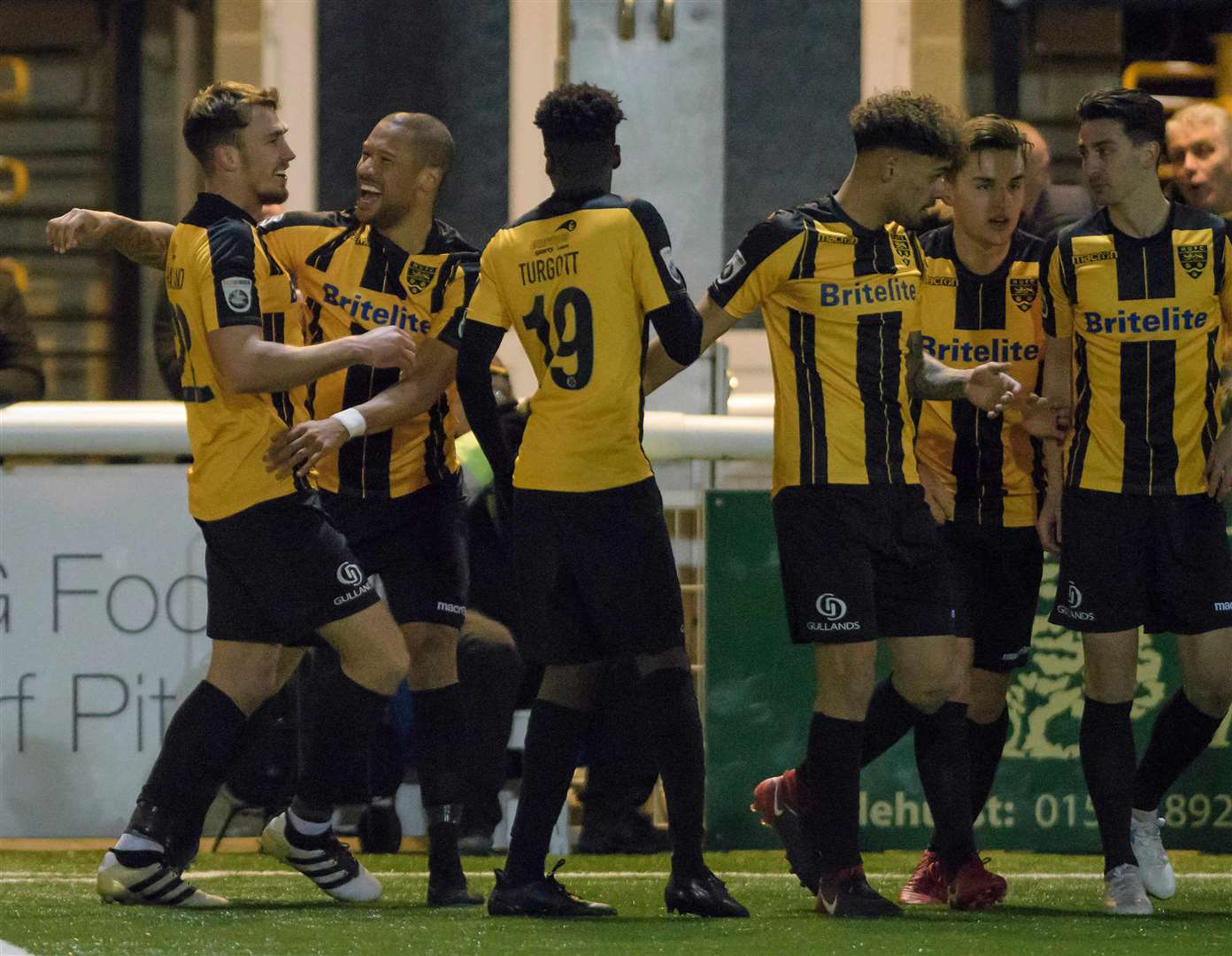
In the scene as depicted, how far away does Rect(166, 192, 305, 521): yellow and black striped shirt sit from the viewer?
18.5ft

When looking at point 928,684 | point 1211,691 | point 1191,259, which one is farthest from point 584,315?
point 1211,691

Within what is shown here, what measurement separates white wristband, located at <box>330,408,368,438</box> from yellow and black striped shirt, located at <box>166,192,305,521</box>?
173mm

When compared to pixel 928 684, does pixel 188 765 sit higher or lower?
lower

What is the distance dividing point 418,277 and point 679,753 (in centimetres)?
144

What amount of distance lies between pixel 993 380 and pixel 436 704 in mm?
1643

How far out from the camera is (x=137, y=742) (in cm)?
767

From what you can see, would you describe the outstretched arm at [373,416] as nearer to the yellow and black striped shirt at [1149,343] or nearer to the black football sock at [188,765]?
the black football sock at [188,765]

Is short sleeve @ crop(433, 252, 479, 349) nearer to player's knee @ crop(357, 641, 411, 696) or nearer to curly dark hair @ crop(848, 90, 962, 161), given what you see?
player's knee @ crop(357, 641, 411, 696)

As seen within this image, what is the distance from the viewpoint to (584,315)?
548cm

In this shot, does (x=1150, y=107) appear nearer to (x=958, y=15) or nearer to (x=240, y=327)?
(x=240, y=327)

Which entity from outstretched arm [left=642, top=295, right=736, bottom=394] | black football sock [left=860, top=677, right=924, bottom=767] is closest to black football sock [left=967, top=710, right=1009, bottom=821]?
black football sock [left=860, top=677, right=924, bottom=767]

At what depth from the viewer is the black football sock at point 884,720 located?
20.3 ft

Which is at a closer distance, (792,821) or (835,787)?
(835,787)

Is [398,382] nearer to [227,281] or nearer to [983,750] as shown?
[227,281]
